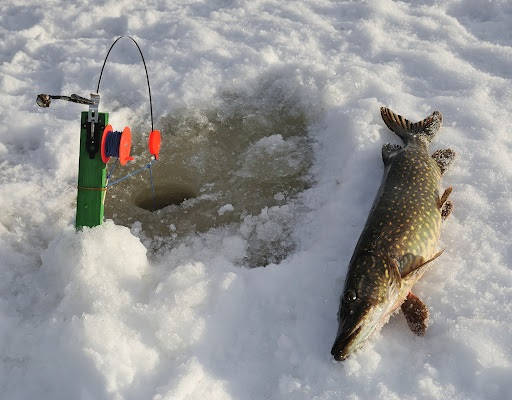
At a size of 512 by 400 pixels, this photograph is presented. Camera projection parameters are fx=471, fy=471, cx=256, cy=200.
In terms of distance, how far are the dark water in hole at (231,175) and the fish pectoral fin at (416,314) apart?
2.71 feet

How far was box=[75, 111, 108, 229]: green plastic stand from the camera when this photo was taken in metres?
Result: 2.59

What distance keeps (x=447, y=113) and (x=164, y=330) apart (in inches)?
111

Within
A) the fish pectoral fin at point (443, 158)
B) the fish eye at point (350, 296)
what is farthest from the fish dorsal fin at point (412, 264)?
the fish pectoral fin at point (443, 158)

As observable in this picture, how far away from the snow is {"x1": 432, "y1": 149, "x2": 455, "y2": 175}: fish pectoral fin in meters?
0.08

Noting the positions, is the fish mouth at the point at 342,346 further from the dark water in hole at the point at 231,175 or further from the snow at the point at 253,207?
the dark water in hole at the point at 231,175

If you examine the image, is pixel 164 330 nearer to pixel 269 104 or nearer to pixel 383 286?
pixel 383 286

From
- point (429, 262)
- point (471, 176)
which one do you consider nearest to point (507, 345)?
point (429, 262)

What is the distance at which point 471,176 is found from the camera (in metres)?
3.27

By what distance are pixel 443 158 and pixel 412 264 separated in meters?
1.05

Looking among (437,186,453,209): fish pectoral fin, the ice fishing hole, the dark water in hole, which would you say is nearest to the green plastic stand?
the dark water in hole

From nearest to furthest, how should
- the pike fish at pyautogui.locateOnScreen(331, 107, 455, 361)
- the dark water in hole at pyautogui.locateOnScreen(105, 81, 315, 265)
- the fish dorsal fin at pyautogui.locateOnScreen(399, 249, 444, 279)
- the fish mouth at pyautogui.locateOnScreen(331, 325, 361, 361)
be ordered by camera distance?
the fish mouth at pyautogui.locateOnScreen(331, 325, 361, 361)
the pike fish at pyautogui.locateOnScreen(331, 107, 455, 361)
the fish dorsal fin at pyautogui.locateOnScreen(399, 249, 444, 279)
the dark water in hole at pyautogui.locateOnScreen(105, 81, 315, 265)

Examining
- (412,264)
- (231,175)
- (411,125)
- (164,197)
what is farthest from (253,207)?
(411,125)

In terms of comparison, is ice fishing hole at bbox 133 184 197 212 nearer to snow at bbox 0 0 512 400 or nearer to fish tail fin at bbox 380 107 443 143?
snow at bbox 0 0 512 400

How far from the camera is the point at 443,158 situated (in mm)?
3328
